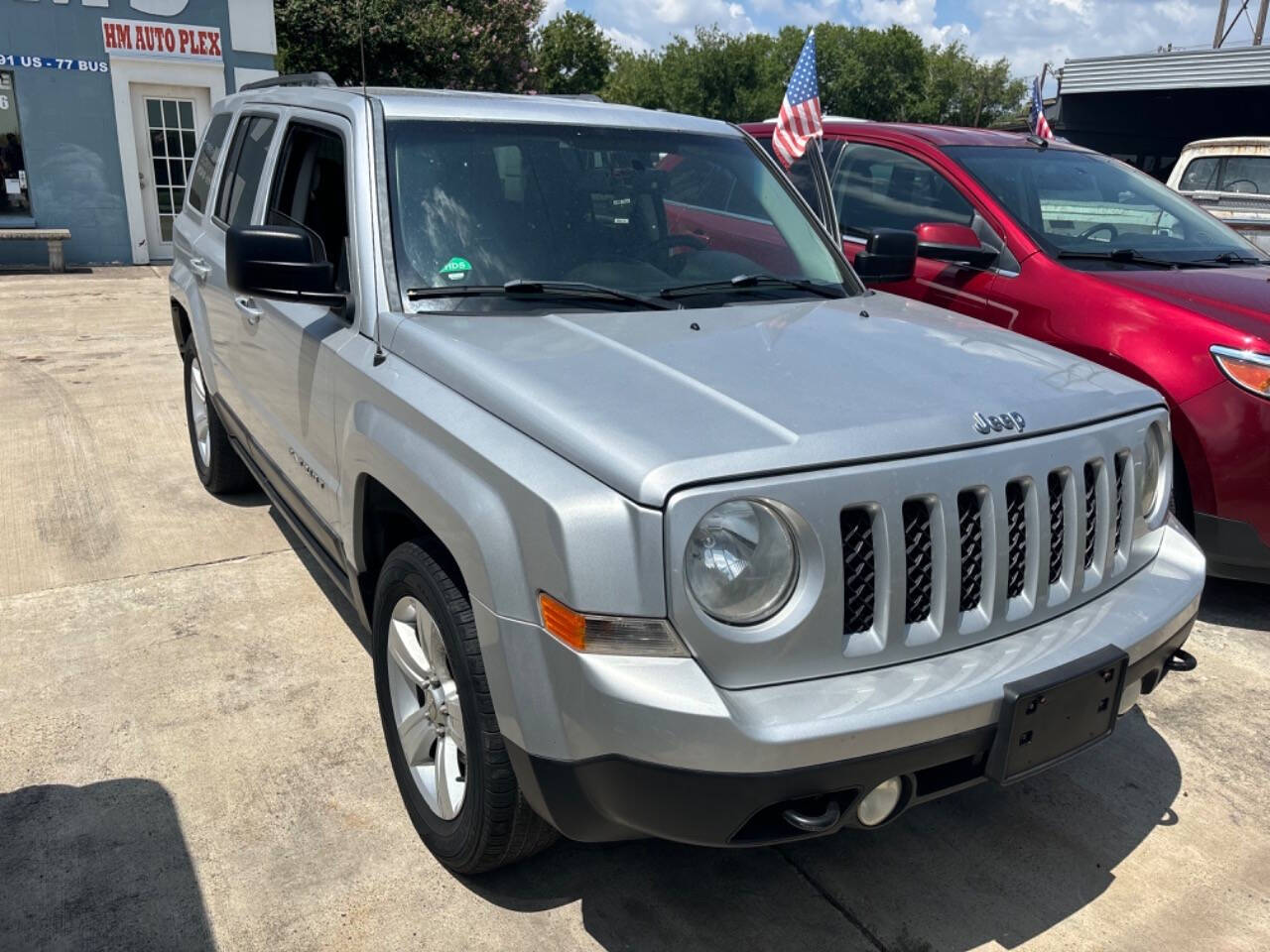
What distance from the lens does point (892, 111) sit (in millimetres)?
73438

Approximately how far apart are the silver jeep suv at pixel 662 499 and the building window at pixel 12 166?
12.2 m

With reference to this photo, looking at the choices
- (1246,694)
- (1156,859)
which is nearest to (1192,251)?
(1246,694)

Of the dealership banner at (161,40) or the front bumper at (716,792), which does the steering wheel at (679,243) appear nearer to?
the front bumper at (716,792)

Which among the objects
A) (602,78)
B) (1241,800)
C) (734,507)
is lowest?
(1241,800)

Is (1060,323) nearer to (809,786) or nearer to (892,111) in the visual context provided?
(809,786)

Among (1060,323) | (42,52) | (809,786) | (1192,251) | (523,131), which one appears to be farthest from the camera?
(42,52)

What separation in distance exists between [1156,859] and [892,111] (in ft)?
252

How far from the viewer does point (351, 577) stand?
10.2 feet

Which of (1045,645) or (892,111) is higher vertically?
(892,111)

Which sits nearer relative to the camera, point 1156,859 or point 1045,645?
point 1045,645

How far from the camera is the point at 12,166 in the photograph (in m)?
13.5

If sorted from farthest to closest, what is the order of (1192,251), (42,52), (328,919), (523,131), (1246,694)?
1. (42,52)
2. (1192,251)
3. (1246,694)
4. (523,131)
5. (328,919)

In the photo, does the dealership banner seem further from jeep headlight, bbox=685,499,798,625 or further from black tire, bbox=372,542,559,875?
jeep headlight, bbox=685,499,798,625

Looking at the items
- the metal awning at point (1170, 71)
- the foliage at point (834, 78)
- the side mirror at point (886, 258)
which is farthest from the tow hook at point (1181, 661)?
the foliage at point (834, 78)
